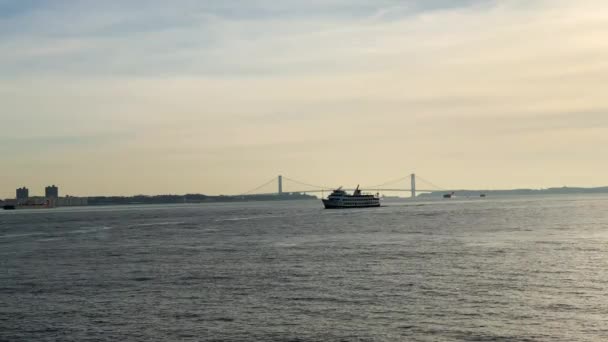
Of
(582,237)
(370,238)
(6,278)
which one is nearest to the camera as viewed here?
(6,278)

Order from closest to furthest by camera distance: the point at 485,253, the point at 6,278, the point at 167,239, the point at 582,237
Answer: the point at 6,278
the point at 485,253
the point at 582,237
the point at 167,239

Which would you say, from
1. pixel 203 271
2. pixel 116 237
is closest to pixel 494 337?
pixel 203 271

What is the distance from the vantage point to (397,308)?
38000mm

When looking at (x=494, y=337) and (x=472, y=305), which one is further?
(x=472, y=305)

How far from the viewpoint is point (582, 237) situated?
85.0 metres

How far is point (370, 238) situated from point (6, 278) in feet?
157

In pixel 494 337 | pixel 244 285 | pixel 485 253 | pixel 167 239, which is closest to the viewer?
pixel 494 337

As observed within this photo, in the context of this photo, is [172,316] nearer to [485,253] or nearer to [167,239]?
[485,253]

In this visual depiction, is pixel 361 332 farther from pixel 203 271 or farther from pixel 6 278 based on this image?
pixel 6 278

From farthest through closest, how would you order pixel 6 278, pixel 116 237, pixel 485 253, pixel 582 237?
1. pixel 116 237
2. pixel 582 237
3. pixel 485 253
4. pixel 6 278

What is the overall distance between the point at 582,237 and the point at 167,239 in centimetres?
5330

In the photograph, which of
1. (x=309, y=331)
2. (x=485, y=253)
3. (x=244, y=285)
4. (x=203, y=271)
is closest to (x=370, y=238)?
(x=485, y=253)

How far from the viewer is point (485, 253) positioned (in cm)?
6688

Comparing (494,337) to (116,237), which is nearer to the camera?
(494,337)
